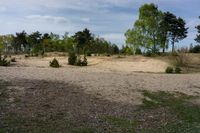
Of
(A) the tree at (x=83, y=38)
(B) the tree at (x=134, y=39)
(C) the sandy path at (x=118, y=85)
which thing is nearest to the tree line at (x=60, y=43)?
(A) the tree at (x=83, y=38)

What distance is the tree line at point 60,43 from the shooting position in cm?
7038

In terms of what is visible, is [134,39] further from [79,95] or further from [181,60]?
[79,95]

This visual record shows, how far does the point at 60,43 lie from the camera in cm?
7769

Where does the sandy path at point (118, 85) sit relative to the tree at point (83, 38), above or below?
below

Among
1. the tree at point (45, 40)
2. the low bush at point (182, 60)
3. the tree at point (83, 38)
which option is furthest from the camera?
the tree at point (45, 40)

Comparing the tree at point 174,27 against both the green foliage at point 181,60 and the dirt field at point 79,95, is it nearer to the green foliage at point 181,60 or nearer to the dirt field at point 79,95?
the green foliage at point 181,60

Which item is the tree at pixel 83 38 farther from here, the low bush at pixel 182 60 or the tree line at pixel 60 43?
the low bush at pixel 182 60

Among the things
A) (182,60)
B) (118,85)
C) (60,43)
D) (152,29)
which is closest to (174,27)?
(152,29)

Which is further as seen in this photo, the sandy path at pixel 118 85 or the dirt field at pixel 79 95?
the sandy path at pixel 118 85

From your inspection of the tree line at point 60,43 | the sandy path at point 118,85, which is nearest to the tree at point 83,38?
the tree line at point 60,43

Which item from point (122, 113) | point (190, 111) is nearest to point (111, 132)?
point (122, 113)

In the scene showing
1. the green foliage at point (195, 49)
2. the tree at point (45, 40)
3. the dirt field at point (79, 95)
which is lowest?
the dirt field at point (79, 95)

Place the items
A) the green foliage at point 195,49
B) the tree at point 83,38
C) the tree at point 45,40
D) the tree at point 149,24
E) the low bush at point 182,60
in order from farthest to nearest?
the tree at point 45,40 < the tree at point 83,38 < the green foliage at point 195,49 < the tree at point 149,24 < the low bush at point 182,60

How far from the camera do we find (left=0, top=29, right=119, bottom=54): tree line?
70.4 m
